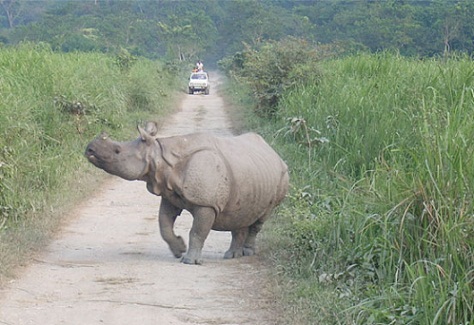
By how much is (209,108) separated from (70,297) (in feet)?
68.0

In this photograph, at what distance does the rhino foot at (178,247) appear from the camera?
7484 millimetres

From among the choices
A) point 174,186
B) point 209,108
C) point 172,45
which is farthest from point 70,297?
point 172,45

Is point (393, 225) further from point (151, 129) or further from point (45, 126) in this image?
point (45, 126)

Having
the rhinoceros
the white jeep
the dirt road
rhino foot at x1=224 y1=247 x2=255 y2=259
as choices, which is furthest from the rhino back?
the white jeep

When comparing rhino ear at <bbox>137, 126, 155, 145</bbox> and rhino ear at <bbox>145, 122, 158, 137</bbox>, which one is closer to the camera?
rhino ear at <bbox>137, 126, 155, 145</bbox>

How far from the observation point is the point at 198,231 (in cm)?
726

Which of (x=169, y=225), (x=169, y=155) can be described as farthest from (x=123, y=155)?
(x=169, y=225)

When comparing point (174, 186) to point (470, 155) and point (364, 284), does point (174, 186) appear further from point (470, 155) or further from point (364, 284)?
point (470, 155)

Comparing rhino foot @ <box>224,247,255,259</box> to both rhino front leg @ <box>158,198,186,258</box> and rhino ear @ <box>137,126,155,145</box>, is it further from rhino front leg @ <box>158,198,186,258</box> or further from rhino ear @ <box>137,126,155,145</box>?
rhino ear @ <box>137,126,155,145</box>

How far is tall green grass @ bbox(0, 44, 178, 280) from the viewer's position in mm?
8781

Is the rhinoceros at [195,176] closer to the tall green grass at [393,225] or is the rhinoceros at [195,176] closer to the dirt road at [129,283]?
the dirt road at [129,283]

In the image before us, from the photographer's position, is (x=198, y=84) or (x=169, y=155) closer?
(x=169, y=155)

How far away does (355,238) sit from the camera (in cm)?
652

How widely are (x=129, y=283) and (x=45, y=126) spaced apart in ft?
19.2
